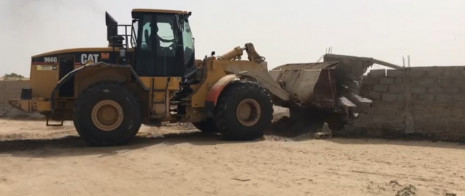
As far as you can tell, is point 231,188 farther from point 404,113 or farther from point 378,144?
point 404,113

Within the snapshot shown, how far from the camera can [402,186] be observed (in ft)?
19.6

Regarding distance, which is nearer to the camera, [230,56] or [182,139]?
[182,139]

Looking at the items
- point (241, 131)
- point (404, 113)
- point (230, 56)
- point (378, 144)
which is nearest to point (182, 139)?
point (241, 131)

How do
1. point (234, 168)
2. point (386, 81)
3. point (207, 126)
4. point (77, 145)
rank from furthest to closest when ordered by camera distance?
point (207, 126) < point (386, 81) < point (77, 145) < point (234, 168)

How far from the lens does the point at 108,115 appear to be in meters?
9.73

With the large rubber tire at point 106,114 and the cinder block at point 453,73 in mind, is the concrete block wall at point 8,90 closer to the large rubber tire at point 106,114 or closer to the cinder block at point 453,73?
the large rubber tire at point 106,114

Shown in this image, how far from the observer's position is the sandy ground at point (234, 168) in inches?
239

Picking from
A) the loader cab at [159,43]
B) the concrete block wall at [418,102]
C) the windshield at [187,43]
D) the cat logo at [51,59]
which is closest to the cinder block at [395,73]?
the concrete block wall at [418,102]

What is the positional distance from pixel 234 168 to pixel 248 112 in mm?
3766

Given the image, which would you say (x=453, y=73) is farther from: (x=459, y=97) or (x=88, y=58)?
(x=88, y=58)

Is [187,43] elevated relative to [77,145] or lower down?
elevated

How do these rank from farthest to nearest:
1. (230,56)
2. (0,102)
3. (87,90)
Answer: (0,102) < (230,56) < (87,90)

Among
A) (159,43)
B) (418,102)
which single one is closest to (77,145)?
(159,43)

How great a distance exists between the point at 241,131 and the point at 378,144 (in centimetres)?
283
